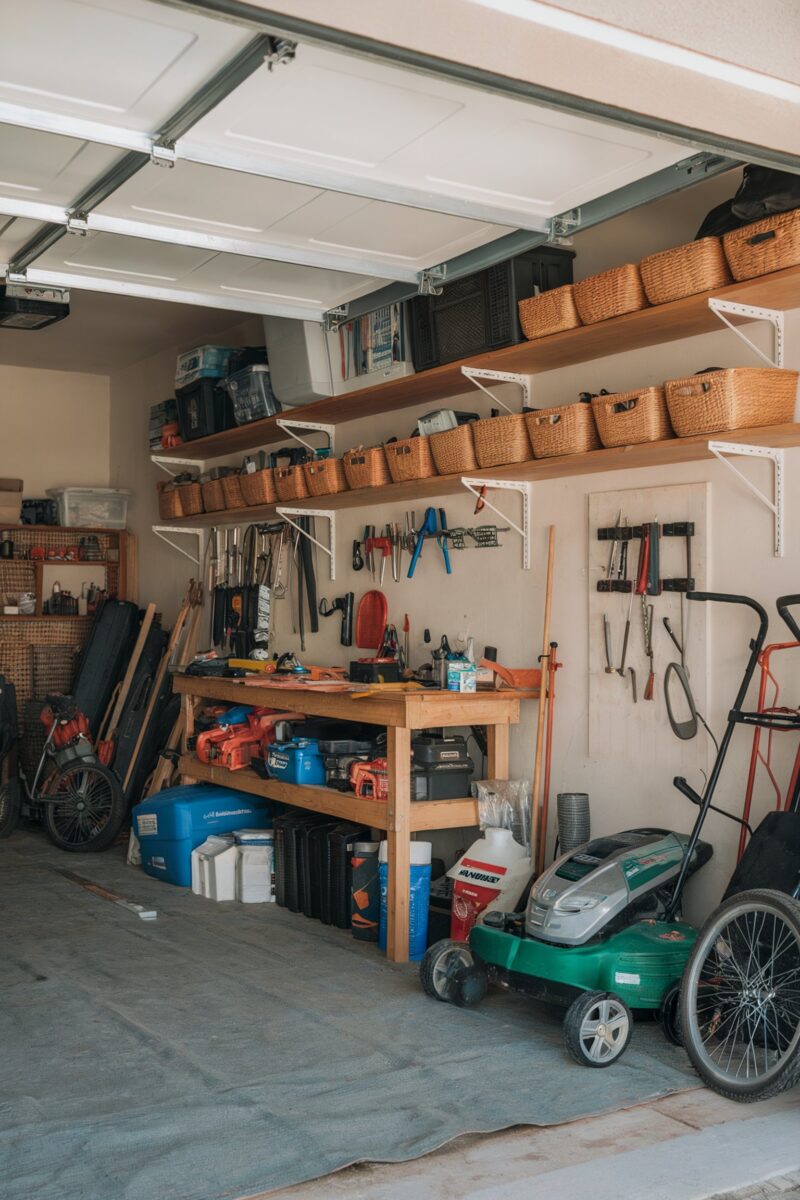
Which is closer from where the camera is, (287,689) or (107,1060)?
(107,1060)

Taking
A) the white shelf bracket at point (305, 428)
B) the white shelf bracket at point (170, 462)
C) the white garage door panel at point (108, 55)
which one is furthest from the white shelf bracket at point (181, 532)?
the white garage door panel at point (108, 55)

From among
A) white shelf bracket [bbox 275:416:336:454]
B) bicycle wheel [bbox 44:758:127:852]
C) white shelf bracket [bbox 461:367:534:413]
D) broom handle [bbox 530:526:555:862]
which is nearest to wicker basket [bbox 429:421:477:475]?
white shelf bracket [bbox 461:367:534:413]

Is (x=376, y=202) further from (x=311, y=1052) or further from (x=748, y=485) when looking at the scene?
(x=311, y=1052)

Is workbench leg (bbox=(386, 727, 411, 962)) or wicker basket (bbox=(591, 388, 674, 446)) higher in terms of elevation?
wicker basket (bbox=(591, 388, 674, 446))

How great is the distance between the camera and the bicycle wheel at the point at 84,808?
7090 millimetres

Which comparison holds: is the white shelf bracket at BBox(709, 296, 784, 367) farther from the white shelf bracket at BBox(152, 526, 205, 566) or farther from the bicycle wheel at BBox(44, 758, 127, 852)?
the white shelf bracket at BBox(152, 526, 205, 566)

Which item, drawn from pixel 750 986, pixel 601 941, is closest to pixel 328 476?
pixel 601 941

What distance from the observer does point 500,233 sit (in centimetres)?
437

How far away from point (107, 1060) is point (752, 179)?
3.48 meters

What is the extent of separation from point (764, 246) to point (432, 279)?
1422mm

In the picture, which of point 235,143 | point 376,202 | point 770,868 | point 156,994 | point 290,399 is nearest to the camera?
point 235,143

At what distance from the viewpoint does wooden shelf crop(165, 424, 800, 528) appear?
13.0 ft

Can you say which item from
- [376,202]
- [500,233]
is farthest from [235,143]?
[500,233]

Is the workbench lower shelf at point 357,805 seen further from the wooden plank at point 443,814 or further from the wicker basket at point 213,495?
the wicker basket at point 213,495
